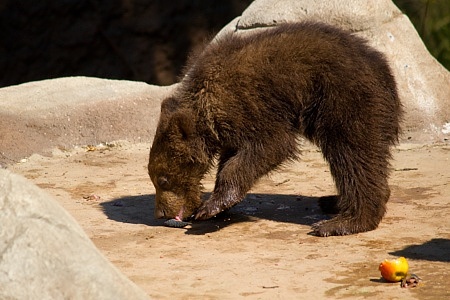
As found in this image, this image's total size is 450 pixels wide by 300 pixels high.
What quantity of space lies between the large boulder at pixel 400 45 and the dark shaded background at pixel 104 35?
4.52m

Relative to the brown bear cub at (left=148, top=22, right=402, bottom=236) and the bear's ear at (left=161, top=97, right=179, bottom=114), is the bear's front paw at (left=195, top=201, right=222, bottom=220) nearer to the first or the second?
the brown bear cub at (left=148, top=22, right=402, bottom=236)

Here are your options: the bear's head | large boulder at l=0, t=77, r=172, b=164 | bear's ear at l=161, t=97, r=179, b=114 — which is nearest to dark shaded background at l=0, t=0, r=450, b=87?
large boulder at l=0, t=77, r=172, b=164

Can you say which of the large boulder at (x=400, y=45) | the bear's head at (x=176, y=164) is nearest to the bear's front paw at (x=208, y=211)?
the bear's head at (x=176, y=164)

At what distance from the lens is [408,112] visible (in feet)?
37.6

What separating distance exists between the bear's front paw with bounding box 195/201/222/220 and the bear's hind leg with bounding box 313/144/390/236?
2.83 ft

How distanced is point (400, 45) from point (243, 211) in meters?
4.09

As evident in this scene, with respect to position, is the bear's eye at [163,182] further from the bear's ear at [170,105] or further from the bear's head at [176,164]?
the bear's ear at [170,105]

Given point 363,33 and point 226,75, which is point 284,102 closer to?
point 226,75

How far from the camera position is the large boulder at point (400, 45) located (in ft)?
37.6

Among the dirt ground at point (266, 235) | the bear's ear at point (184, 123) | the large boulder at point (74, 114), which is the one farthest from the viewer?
the large boulder at point (74, 114)

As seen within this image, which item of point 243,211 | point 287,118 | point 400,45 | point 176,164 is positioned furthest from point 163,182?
point 400,45

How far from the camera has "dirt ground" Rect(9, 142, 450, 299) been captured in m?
6.30

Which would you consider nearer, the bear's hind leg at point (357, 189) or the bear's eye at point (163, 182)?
the bear's hind leg at point (357, 189)

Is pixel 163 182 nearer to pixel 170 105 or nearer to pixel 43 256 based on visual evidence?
pixel 170 105
